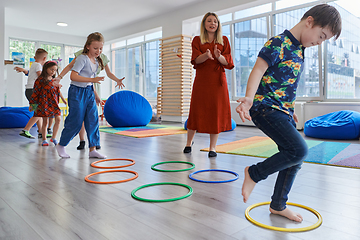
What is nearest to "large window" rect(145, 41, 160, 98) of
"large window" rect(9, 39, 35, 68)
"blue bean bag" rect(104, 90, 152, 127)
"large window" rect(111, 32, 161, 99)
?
"large window" rect(111, 32, 161, 99)

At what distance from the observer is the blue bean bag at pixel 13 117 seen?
6.03 meters

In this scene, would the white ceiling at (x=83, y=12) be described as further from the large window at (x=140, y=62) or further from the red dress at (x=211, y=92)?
the red dress at (x=211, y=92)

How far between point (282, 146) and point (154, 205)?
764mm

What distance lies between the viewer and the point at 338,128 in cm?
434

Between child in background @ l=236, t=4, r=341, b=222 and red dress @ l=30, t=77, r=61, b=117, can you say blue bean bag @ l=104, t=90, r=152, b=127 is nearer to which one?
red dress @ l=30, t=77, r=61, b=117

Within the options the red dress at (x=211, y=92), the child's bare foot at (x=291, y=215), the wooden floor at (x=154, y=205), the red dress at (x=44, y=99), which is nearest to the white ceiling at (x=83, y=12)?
the red dress at (x=44, y=99)

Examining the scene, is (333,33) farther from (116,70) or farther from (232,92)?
(116,70)

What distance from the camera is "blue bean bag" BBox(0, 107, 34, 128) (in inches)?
237

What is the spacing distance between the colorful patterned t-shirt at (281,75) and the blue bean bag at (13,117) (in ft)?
19.9

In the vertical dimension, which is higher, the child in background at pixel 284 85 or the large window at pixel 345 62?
the large window at pixel 345 62

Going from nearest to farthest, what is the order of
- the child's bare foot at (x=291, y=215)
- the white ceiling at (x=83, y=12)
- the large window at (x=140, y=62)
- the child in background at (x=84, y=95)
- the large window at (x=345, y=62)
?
the child's bare foot at (x=291, y=215) → the child in background at (x=84, y=95) → the large window at (x=345, y=62) → the white ceiling at (x=83, y=12) → the large window at (x=140, y=62)

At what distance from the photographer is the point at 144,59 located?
34.6ft

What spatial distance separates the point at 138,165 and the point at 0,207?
123 centimetres

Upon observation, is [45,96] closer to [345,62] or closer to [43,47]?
[345,62]
